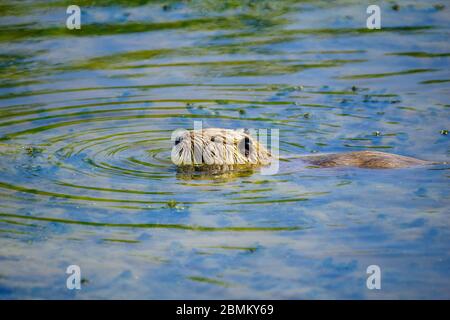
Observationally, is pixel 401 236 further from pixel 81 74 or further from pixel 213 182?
pixel 81 74

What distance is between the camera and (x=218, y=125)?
36.5 ft

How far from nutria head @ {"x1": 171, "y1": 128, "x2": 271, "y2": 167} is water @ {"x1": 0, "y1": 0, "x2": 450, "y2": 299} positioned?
0.28 metres

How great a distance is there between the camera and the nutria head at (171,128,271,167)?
9508mm

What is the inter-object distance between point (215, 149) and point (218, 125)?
159cm

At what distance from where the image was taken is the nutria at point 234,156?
934 centimetres

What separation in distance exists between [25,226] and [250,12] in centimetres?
864

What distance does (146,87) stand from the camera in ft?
41.7
